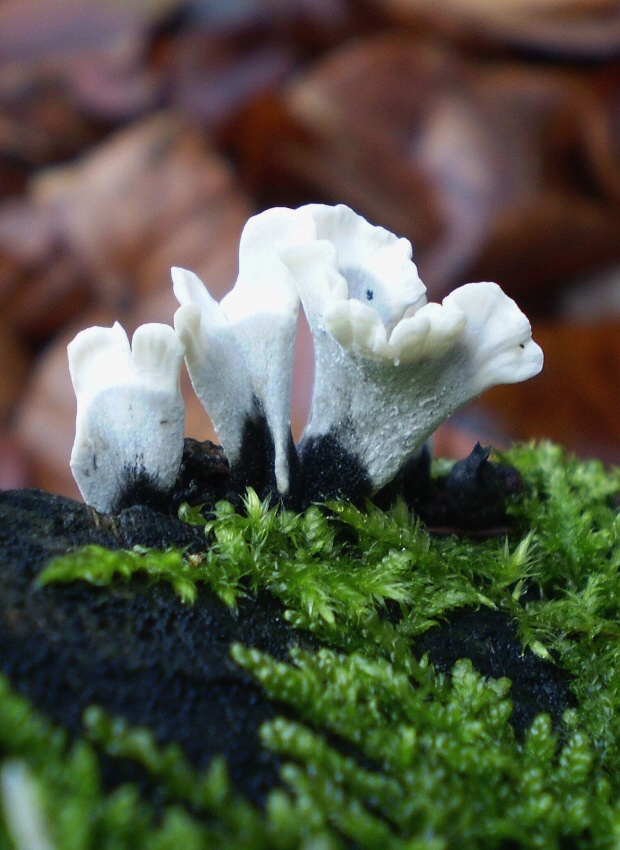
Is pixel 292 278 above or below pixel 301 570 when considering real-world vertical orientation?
above

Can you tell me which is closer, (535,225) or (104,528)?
(104,528)

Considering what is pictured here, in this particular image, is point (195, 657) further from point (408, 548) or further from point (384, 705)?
point (408, 548)

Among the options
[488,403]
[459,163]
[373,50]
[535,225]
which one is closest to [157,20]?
[373,50]

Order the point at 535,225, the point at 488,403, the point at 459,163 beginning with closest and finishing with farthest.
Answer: the point at 488,403, the point at 535,225, the point at 459,163

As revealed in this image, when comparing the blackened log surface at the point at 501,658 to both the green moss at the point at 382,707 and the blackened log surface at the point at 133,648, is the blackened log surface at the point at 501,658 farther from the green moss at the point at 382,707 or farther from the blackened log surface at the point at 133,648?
the blackened log surface at the point at 133,648

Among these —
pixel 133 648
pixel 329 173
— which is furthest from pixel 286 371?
pixel 329 173

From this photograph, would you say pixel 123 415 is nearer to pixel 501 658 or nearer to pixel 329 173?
pixel 501 658

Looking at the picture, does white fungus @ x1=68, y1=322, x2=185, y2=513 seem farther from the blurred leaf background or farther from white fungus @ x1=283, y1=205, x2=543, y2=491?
the blurred leaf background
